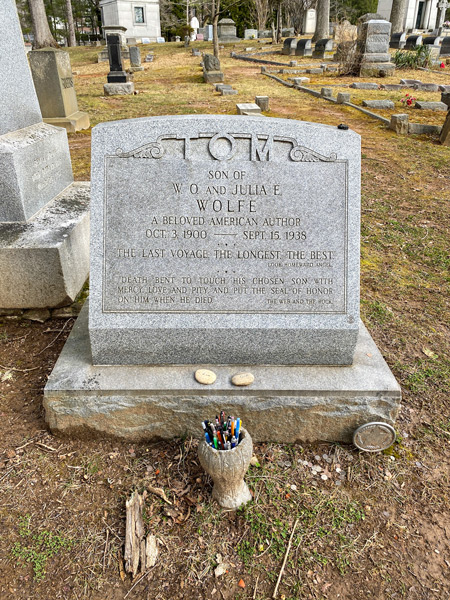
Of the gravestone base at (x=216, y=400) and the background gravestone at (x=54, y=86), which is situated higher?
the background gravestone at (x=54, y=86)

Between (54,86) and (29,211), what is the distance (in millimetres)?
7298

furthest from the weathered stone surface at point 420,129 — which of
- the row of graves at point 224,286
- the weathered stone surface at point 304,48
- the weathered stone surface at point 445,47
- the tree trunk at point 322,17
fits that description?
the tree trunk at point 322,17

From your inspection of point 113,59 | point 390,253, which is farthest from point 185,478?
point 113,59

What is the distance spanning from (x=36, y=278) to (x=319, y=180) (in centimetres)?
234

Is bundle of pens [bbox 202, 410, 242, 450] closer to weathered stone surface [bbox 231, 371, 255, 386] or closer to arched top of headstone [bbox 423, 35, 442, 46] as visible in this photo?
weathered stone surface [bbox 231, 371, 255, 386]

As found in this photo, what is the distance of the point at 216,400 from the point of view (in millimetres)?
2531

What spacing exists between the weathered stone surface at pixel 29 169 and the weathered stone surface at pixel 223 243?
1499 mm

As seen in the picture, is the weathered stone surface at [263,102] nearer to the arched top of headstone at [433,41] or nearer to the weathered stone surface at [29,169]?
the weathered stone surface at [29,169]

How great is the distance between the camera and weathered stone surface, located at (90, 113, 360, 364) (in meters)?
2.50

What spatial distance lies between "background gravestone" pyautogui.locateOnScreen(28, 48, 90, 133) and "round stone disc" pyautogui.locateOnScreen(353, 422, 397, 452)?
9780 millimetres

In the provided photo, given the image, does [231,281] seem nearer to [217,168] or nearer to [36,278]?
[217,168]

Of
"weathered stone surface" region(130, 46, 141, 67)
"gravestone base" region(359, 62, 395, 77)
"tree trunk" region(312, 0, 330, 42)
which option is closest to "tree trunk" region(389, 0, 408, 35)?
"tree trunk" region(312, 0, 330, 42)

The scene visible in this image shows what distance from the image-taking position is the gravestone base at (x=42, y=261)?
11.2ft

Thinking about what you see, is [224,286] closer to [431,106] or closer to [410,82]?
[431,106]
